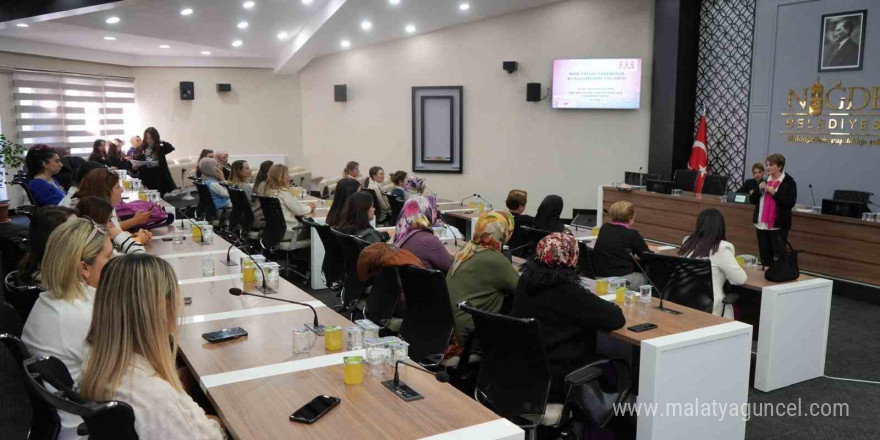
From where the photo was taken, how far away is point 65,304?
8.30 feet

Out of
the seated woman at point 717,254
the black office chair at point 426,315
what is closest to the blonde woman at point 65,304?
the black office chair at point 426,315

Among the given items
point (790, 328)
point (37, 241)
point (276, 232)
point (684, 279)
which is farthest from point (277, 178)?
point (790, 328)

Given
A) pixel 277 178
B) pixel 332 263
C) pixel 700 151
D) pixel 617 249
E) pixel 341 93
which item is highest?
pixel 341 93

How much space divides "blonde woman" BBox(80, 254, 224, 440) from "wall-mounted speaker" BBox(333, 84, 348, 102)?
11880 millimetres

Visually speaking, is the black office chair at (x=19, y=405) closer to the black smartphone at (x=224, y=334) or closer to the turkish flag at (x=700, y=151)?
the black smartphone at (x=224, y=334)

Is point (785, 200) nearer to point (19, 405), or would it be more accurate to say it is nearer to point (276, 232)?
point (276, 232)

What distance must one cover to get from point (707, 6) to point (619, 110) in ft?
6.25

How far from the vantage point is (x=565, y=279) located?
302 centimetres

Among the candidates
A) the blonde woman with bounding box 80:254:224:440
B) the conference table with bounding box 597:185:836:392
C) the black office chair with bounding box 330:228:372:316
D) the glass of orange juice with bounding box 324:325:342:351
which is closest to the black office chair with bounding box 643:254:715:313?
the conference table with bounding box 597:185:836:392

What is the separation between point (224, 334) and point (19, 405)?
1907mm

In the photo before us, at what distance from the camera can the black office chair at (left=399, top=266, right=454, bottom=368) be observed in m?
3.45

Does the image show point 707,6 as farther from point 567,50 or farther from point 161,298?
point 161,298

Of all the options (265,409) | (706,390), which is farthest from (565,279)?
(265,409)

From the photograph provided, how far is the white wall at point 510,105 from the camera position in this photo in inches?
409
